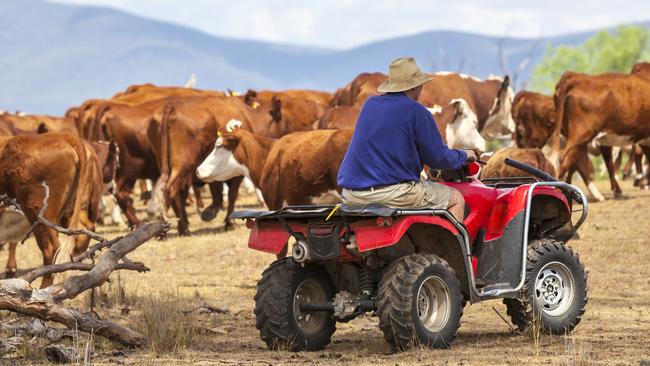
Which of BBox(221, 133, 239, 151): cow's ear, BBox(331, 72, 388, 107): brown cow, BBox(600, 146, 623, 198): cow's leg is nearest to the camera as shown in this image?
BBox(221, 133, 239, 151): cow's ear

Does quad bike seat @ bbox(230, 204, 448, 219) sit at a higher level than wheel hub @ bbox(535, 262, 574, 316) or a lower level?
higher

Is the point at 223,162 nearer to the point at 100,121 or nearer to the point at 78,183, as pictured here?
the point at 100,121

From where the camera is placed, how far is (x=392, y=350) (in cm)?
886

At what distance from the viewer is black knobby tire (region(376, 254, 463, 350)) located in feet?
28.1

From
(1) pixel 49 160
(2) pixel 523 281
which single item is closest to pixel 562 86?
(1) pixel 49 160

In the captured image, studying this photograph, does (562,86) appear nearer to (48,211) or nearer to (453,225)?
(48,211)

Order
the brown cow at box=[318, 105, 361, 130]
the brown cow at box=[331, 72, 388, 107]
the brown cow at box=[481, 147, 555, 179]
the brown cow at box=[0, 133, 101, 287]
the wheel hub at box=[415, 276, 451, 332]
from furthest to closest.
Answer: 1. the brown cow at box=[331, 72, 388, 107]
2. the brown cow at box=[318, 105, 361, 130]
3. the brown cow at box=[481, 147, 555, 179]
4. the brown cow at box=[0, 133, 101, 287]
5. the wheel hub at box=[415, 276, 451, 332]

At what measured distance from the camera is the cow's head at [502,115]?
25.4 metres

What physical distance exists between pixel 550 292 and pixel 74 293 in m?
3.53

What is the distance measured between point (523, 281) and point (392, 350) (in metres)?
1.16

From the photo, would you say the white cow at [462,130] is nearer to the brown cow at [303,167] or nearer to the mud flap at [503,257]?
the brown cow at [303,167]

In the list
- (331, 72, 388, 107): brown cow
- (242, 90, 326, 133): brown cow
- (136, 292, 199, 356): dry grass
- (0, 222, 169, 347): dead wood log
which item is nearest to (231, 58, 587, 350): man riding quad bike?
(136, 292, 199, 356): dry grass

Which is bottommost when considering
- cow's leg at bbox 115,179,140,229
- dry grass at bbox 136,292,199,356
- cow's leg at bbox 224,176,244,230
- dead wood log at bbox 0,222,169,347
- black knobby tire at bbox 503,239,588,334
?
cow's leg at bbox 115,179,140,229

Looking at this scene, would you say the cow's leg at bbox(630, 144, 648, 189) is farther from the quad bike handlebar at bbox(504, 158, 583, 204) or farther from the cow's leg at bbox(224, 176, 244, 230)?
the quad bike handlebar at bbox(504, 158, 583, 204)
